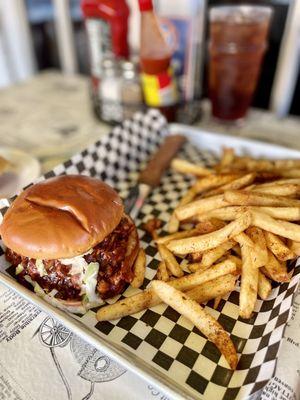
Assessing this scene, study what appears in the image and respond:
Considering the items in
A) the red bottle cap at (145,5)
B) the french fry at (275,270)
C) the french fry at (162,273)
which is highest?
the red bottle cap at (145,5)

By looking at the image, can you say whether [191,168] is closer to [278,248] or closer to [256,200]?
[256,200]

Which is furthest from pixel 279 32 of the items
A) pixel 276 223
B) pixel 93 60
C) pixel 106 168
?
pixel 276 223

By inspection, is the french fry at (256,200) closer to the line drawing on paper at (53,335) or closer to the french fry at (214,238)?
the french fry at (214,238)

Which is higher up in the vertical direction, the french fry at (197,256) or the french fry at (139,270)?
the french fry at (197,256)

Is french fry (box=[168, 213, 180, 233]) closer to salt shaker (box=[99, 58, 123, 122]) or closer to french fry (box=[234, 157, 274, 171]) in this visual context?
french fry (box=[234, 157, 274, 171])

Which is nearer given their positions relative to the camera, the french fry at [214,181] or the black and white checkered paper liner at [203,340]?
the black and white checkered paper liner at [203,340]

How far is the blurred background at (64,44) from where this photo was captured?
2.63m

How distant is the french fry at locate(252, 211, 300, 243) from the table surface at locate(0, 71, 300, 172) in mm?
1162

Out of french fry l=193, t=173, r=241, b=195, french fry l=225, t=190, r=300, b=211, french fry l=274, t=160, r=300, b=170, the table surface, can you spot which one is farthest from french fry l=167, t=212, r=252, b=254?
the table surface

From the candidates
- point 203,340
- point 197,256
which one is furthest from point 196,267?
point 203,340

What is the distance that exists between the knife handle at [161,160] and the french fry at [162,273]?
0.63 m

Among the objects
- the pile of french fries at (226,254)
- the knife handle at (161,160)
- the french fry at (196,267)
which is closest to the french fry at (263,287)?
the pile of french fries at (226,254)

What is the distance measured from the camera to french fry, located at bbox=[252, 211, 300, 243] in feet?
3.93

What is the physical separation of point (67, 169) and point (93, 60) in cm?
127
